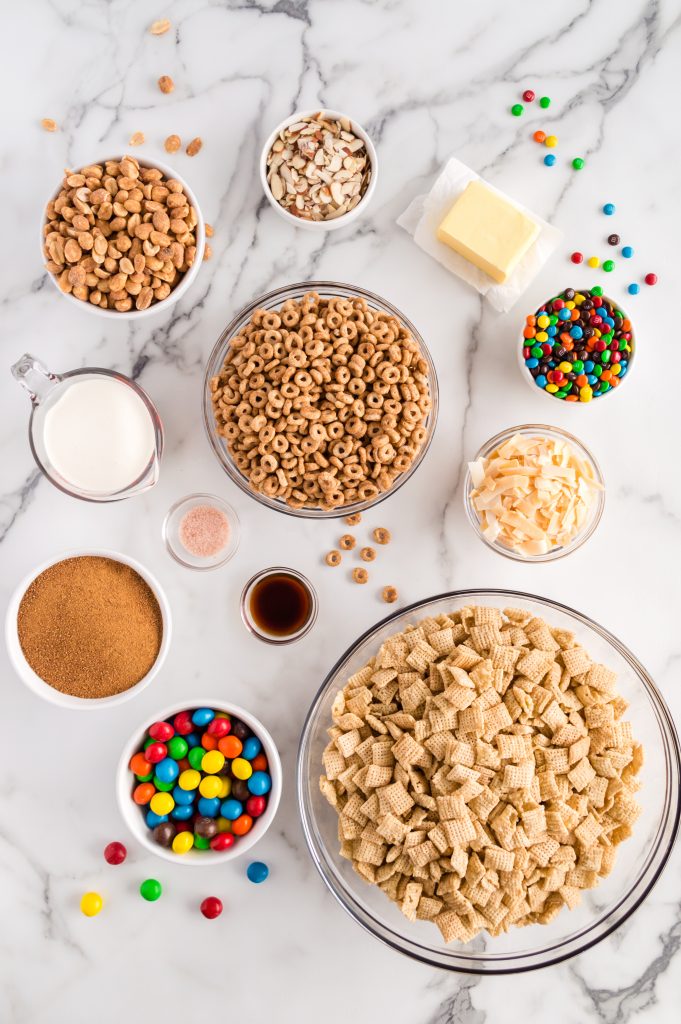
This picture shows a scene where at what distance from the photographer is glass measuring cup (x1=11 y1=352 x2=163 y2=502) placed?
1.70 metres

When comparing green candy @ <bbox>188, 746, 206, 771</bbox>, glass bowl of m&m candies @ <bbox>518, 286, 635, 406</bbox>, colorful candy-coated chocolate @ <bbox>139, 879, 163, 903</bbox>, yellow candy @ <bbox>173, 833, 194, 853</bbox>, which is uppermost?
glass bowl of m&m candies @ <bbox>518, 286, 635, 406</bbox>

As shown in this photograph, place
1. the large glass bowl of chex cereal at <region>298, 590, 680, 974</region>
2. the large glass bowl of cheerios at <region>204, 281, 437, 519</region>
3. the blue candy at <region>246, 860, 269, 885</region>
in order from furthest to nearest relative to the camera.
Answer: the blue candy at <region>246, 860, 269, 885</region>
the large glass bowl of cheerios at <region>204, 281, 437, 519</region>
the large glass bowl of chex cereal at <region>298, 590, 680, 974</region>

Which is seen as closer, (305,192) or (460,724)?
(460,724)

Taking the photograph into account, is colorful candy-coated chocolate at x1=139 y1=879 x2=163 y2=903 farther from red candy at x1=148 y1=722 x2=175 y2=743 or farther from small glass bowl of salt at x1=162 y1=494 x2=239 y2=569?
small glass bowl of salt at x1=162 y1=494 x2=239 y2=569

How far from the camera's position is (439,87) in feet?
6.22

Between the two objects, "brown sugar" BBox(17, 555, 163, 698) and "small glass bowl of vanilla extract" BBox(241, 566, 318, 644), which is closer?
"brown sugar" BBox(17, 555, 163, 698)

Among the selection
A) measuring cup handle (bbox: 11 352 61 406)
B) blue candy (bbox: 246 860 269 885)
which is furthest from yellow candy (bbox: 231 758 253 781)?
measuring cup handle (bbox: 11 352 61 406)

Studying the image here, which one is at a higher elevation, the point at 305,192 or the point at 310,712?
the point at 305,192

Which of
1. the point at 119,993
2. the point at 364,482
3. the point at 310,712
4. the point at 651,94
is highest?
the point at 651,94

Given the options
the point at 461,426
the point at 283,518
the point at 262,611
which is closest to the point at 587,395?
Result: the point at 461,426

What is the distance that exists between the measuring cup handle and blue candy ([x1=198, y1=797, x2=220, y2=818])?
3.22 ft

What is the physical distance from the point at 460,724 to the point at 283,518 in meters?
0.65

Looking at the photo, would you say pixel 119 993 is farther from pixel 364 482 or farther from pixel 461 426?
pixel 461 426

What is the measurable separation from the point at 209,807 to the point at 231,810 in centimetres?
6
